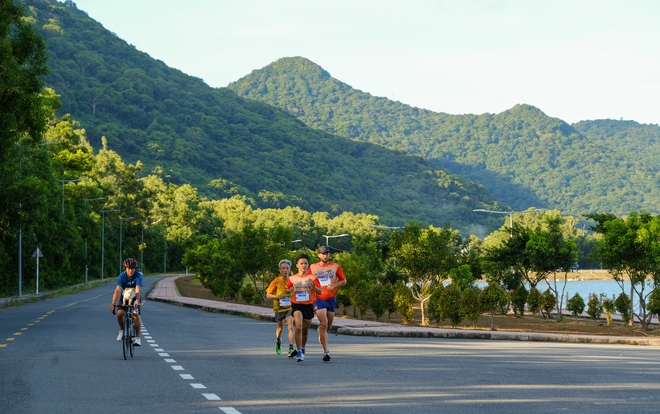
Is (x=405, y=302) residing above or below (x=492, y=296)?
below

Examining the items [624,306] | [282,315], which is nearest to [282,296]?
[282,315]

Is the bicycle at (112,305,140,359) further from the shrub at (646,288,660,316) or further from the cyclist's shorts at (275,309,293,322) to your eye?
the shrub at (646,288,660,316)

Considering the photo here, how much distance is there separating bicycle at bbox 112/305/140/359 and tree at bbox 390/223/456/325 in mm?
22520

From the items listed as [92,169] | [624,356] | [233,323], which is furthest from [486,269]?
[92,169]

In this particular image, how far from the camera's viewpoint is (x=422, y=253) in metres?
40.0

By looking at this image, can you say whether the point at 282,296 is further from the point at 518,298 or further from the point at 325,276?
the point at 518,298

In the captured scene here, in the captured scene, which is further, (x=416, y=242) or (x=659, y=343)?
(x=416, y=242)

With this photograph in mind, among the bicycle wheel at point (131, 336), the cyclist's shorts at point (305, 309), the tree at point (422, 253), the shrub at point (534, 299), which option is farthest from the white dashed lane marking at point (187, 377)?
the shrub at point (534, 299)

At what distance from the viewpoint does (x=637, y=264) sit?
3812 centimetres

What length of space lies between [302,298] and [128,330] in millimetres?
3204

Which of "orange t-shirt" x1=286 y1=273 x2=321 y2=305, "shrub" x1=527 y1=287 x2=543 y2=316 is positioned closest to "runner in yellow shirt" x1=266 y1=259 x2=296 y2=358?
"orange t-shirt" x1=286 y1=273 x2=321 y2=305

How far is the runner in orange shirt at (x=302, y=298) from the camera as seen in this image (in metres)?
17.0

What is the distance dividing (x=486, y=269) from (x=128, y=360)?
3678cm

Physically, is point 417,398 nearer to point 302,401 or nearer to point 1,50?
point 302,401
